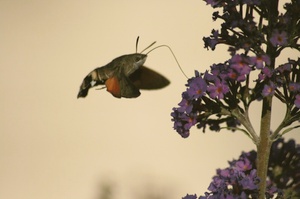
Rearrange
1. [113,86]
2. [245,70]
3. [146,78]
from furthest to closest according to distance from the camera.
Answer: [146,78] < [113,86] < [245,70]

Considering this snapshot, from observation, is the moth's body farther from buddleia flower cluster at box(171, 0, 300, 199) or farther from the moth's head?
buddleia flower cluster at box(171, 0, 300, 199)

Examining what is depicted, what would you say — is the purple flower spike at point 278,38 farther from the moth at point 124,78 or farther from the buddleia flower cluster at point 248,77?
the moth at point 124,78

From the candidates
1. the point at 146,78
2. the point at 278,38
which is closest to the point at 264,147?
the point at 278,38

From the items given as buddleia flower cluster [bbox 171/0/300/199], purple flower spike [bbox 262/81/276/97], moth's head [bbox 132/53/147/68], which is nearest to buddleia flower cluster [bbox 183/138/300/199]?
buddleia flower cluster [bbox 171/0/300/199]

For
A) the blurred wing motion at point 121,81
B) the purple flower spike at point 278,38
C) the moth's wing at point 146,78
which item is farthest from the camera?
the moth's wing at point 146,78

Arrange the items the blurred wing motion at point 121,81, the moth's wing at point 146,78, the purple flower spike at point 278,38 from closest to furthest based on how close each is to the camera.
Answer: the purple flower spike at point 278,38 < the blurred wing motion at point 121,81 < the moth's wing at point 146,78

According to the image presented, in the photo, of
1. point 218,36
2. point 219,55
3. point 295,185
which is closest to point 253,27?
point 218,36

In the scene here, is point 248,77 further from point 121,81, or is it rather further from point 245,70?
point 121,81

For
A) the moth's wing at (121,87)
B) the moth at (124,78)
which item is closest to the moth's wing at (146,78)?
the moth at (124,78)
